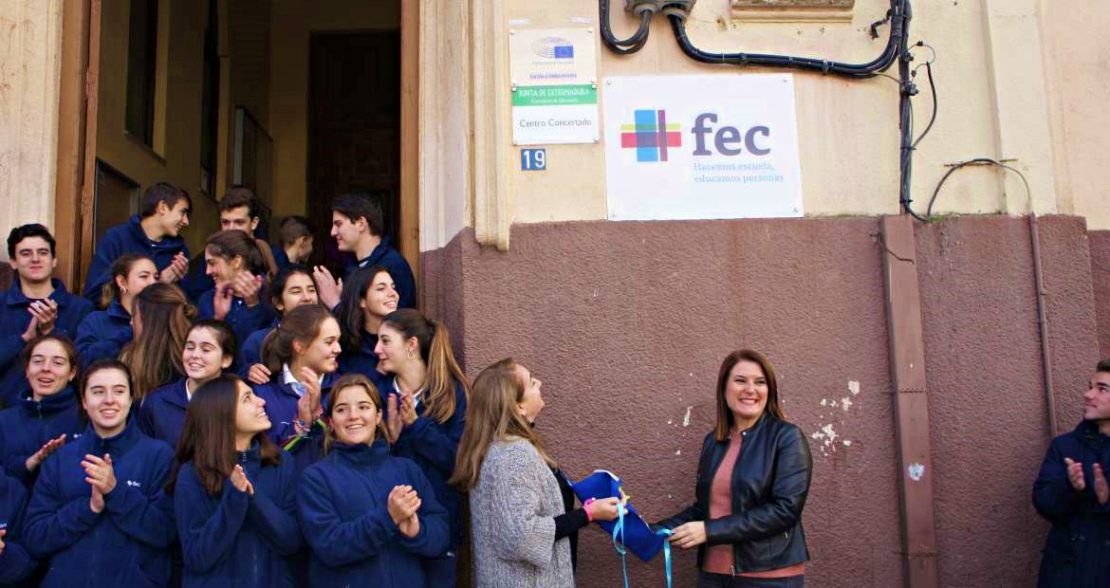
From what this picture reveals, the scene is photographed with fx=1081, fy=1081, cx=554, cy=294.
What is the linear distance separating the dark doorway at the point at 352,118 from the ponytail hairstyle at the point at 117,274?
5636 mm

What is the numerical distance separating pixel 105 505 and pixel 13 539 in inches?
19.0

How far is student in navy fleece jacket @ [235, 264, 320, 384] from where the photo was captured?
5.09m

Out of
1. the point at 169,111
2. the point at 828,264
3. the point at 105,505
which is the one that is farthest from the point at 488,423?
the point at 169,111

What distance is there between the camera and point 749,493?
4484mm

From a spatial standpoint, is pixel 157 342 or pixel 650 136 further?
pixel 650 136

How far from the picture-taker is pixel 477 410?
4.41m

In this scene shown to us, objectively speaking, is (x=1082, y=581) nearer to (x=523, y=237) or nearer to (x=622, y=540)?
(x=622, y=540)

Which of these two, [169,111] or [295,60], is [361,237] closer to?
[169,111]

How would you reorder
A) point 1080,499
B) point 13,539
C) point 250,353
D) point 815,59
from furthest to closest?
point 815,59 < point 250,353 < point 1080,499 < point 13,539

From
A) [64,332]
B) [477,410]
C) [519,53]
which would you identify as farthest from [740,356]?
[64,332]

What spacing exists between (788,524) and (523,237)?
191cm

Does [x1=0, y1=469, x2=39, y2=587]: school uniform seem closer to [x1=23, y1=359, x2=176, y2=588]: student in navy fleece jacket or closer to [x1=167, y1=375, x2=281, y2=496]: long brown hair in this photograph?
[x1=23, y1=359, x2=176, y2=588]: student in navy fleece jacket

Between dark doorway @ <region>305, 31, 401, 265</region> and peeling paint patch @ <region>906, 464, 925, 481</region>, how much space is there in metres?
6.89

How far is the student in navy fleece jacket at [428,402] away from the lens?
A: 4570mm
